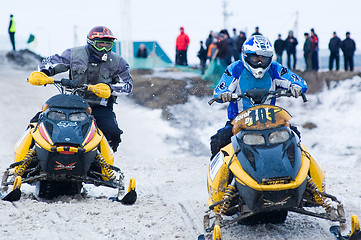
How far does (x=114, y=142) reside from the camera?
7211 millimetres

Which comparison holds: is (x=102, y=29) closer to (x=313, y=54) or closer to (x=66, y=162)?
(x=66, y=162)

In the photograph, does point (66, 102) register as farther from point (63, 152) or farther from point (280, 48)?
point (280, 48)

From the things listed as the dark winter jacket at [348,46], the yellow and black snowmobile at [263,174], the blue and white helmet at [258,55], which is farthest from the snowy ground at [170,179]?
the blue and white helmet at [258,55]

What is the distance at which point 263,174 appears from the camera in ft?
14.9

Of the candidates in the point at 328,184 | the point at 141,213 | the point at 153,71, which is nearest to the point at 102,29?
the point at 141,213

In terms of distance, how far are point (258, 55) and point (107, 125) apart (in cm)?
235

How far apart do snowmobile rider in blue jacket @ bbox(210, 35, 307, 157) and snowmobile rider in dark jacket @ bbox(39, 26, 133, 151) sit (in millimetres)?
1744

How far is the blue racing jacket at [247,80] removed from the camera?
228 inches

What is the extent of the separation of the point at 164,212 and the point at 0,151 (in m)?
10.0

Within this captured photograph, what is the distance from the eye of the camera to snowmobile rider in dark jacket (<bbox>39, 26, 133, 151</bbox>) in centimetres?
699

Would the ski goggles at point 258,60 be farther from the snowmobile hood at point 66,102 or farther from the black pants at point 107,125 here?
the black pants at point 107,125

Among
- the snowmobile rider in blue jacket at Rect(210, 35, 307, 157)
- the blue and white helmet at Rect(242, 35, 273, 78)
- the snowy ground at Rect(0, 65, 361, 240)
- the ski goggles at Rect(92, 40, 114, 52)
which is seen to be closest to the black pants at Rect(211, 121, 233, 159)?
the snowmobile rider in blue jacket at Rect(210, 35, 307, 157)

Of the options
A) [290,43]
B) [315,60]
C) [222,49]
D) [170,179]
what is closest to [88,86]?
[170,179]

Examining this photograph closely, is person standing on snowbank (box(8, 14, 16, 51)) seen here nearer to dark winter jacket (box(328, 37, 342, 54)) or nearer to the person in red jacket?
the person in red jacket
